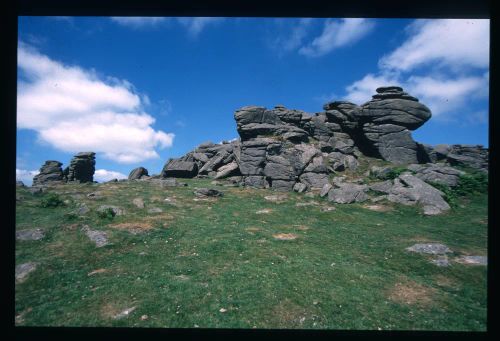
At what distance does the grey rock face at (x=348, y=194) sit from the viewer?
3400cm

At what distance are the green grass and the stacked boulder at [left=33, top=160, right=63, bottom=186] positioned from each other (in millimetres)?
39521

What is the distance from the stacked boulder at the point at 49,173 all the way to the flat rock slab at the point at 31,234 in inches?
1891

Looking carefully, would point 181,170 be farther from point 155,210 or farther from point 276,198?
point 155,210

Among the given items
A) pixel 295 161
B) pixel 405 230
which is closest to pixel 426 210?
pixel 405 230

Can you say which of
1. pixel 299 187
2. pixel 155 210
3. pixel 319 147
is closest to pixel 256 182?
pixel 299 187

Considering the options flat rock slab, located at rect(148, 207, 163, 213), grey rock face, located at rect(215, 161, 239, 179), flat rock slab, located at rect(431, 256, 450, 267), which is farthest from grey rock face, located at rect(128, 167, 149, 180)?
flat rock slab, located at rect(431, 256, 450, 267)

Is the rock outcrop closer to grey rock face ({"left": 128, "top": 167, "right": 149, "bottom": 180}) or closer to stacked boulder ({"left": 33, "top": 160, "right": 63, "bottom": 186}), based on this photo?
grey rock face ({"left": 128, "top": 167, "right": 149, "bottom": 180})

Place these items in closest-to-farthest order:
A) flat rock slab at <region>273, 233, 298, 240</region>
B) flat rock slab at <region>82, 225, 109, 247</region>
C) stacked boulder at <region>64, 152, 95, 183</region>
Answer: flat rock slab at <region>82, 225, 109, 247</region> < flat rock slab at <region>273, 233, 298, 240</region> < stacked boulder at <region>64, 152, 95, 183</region>

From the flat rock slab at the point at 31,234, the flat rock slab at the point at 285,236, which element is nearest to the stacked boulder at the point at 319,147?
the flat rock slab at the point at 285,236

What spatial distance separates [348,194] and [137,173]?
2017 inches

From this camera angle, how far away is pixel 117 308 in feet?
35.2

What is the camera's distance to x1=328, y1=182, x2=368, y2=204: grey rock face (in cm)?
3400

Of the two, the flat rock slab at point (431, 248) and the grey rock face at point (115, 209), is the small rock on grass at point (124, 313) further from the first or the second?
the flat rock slab at point (431, 248)
